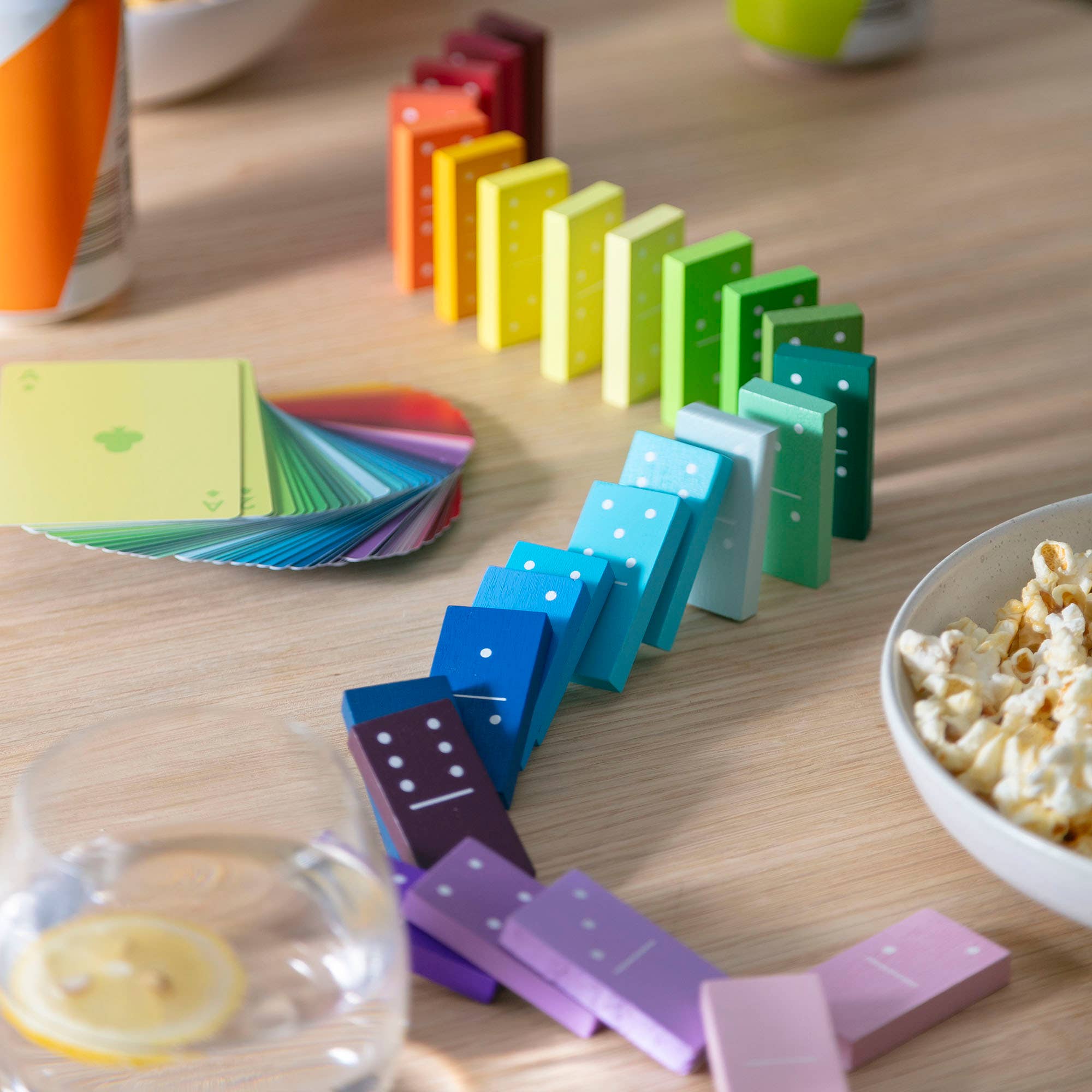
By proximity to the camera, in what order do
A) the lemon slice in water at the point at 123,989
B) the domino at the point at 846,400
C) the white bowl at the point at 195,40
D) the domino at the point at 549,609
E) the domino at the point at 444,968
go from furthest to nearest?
the white bowl at the point at 195,40, the domino at the point at 846,400, the domino at the point at 549,609, the domino at the point at 444,968, the lemon slice in water at the point at 123,989

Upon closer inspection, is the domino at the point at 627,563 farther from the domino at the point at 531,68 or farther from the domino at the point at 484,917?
the domino at the point at 531,68

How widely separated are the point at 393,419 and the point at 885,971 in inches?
17.1

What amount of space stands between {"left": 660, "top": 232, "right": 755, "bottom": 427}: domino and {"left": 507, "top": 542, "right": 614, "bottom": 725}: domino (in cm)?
20

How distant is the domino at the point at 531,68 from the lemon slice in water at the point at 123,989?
0.74m

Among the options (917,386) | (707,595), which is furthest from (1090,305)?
(707,595)

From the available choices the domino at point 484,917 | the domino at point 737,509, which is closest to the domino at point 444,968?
the domino at point 484,917

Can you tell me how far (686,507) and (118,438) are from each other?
12.3 inches

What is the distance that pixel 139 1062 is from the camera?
15.3 inches

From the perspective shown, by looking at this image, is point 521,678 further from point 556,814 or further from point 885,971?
point 885,971

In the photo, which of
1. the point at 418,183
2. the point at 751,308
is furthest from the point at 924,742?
the point at 418,183

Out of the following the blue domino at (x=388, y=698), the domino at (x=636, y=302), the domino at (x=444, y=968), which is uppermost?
the domino at (x=636, y=302)

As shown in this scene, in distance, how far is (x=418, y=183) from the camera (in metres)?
0.93

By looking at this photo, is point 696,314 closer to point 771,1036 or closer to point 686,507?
point 686,507

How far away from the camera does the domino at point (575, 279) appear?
2.77ft
